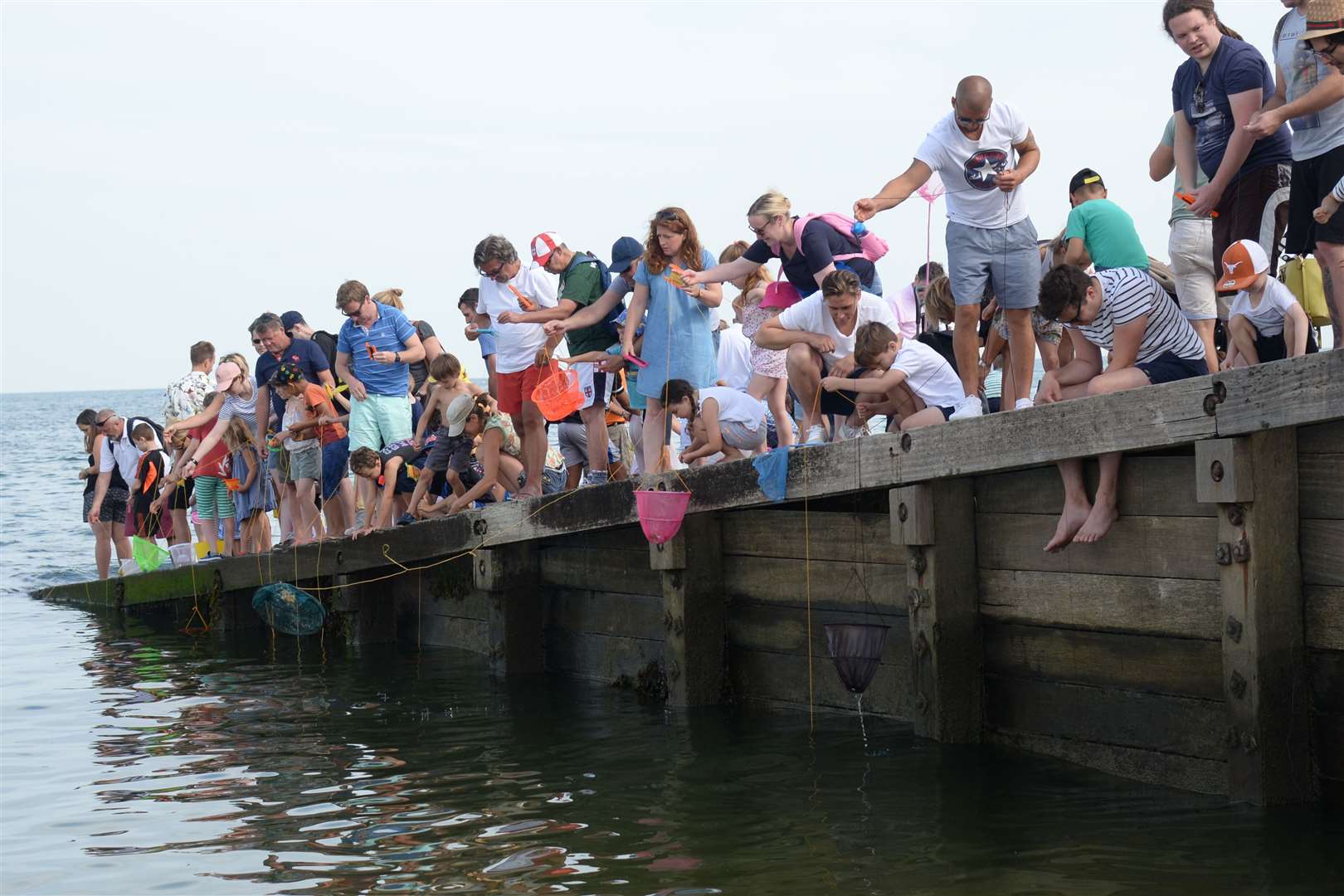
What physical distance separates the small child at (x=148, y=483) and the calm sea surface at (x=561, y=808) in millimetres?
6449

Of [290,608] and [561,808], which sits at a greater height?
[290,608]

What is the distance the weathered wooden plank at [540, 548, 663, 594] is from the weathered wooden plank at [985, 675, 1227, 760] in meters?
2.64

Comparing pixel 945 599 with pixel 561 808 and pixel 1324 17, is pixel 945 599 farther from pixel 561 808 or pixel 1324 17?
pixel 1324 17

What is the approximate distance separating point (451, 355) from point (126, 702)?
11.6ft

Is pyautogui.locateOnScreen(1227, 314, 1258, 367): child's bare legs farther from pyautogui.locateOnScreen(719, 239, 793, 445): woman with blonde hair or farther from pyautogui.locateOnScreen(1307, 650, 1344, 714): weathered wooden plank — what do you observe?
pyautogui.locateOnScreen(719, 239, 793, 445): woman with blonde hair

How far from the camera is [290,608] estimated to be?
12.8 m

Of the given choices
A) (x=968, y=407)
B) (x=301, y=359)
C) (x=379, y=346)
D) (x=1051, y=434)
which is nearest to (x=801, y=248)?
(x=968, y=407)

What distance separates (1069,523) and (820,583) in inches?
76.1

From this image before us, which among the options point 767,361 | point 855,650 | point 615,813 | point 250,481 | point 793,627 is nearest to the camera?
point 615,813

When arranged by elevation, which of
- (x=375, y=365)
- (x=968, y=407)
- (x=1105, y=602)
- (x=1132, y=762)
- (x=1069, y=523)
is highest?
(x=375, y=365)

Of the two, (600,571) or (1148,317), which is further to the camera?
(600,571)

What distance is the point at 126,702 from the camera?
35.6 feet

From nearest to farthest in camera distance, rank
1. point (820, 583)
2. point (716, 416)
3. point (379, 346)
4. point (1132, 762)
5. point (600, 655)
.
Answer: point (1132, 762), point (820, 583), point (716, 416), point (600, 655), point (379, 346)

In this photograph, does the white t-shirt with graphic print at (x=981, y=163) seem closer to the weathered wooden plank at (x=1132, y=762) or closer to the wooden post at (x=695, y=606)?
the wooden post at (x=695, y=606)
